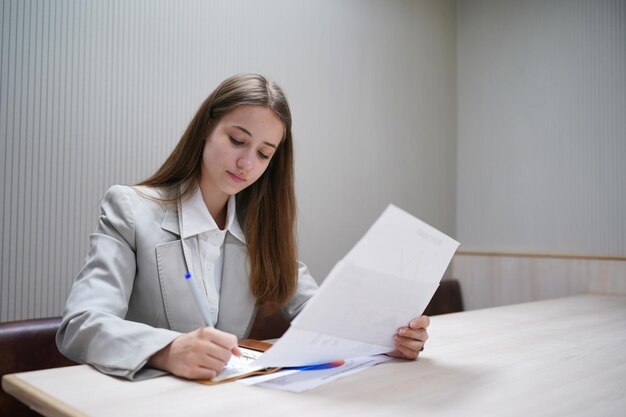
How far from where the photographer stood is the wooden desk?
2.20 feet

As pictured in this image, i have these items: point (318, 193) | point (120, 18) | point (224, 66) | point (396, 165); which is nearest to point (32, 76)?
point (120, 18)

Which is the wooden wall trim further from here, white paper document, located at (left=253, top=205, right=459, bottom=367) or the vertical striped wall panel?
white paper document, located at (left=253, top=205, right=459, bottom=367)

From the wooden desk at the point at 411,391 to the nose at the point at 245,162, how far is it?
20.6 inches

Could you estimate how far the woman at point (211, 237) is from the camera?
1.01m

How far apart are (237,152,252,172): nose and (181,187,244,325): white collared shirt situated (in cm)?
14

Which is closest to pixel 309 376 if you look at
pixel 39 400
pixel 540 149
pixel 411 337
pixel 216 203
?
pixel 411 337

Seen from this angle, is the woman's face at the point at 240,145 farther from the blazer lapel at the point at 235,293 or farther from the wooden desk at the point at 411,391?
the wooden desk at the point at 411,391

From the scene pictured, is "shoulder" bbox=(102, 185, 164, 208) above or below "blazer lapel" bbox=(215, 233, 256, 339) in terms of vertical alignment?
above

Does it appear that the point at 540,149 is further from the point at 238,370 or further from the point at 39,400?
the point at 39,400

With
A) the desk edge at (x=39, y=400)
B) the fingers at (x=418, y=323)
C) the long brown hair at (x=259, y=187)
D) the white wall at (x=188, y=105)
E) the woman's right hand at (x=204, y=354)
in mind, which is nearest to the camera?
the desk edge at (x=39, y=400)

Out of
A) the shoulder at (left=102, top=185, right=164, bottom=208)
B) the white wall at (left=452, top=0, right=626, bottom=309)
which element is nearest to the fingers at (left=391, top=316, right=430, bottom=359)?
the shoulder at (left=102, top=185, right=164, bottom=208)

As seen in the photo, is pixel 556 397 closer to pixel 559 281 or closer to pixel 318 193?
pixel 318 193

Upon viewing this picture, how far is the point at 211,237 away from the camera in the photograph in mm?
1249

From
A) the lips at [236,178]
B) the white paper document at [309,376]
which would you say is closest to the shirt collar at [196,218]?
the lips at [236,178]
